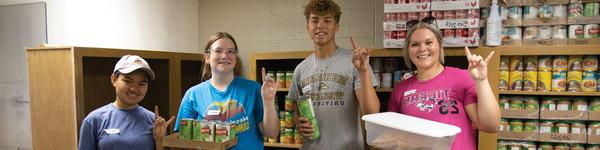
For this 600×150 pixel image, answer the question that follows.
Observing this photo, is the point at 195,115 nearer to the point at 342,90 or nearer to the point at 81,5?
the point at 342,90

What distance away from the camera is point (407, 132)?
124cm

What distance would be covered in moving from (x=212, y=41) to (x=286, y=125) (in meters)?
1.09

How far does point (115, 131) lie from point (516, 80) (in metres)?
2.26

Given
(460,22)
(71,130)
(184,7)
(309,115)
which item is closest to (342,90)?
(309,115)

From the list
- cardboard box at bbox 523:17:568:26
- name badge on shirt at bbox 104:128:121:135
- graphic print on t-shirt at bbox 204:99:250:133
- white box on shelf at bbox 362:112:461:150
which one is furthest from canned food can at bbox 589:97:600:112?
name badge on shirt at bbox 104:128:121:135

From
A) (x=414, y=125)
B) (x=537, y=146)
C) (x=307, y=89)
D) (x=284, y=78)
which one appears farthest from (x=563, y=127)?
(x=284, y=78)

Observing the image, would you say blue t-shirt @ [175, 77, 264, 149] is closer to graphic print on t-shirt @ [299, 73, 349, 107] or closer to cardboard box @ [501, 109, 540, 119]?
graphic print on t-shirt @ [299, 73, 349, 107]

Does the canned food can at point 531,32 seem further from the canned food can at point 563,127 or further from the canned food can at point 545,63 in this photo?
the canned food can at point 563,127

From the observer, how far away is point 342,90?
1747mm

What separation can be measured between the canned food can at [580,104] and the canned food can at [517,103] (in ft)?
0.89

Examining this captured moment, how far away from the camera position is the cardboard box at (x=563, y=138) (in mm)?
1981

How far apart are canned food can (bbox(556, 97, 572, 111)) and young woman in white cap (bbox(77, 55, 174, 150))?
7.28ft

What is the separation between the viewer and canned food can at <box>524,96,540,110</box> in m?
2.05

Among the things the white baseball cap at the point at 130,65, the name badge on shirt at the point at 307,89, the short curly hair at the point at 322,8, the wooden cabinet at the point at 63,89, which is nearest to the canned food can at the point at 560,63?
the short curly hair at the point at 322,8
